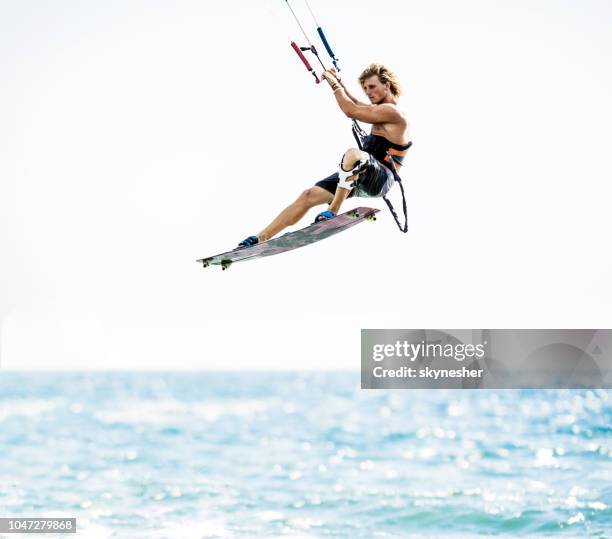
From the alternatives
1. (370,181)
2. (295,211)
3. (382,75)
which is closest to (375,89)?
(382,75)

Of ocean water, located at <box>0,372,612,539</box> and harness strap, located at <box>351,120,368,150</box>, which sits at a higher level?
harness strap, located at <box>351,120,368,150</box>

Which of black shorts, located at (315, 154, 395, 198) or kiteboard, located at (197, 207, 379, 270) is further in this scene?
kiteboard, located at (197, 207, 379, 270)

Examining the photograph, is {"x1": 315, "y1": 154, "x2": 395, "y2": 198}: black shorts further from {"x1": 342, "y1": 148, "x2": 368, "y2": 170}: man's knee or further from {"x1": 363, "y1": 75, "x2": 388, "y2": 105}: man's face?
{"x1": 363, "y1": 75, "x2": 388, "y2": 105}: man's face

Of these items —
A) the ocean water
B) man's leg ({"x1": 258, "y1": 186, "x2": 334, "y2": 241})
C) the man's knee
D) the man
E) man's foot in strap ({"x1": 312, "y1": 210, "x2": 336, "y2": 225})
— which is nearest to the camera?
the man

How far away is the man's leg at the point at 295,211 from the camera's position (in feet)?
32.8

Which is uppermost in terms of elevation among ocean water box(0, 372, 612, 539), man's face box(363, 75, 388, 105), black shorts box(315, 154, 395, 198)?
man's face box(363, 75, 388, 105)

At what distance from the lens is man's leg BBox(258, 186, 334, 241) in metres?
9.98

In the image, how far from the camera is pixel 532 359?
51.4m

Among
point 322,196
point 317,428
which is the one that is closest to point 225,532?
point 322,196

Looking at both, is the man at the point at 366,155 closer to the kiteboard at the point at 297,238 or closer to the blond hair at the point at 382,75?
the blond hair at the point at 382,75

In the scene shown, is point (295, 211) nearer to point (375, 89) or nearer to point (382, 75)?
point (375, 89)

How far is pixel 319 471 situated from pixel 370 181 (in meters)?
20.7

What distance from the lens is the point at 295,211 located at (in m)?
10.1

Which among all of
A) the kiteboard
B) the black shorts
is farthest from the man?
the kiteboard
